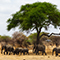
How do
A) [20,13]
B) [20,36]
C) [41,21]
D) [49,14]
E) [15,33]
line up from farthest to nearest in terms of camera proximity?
1. [15,33]
2. [20,36]
3. [20,13]
4. [49,14]
5. [41,21]

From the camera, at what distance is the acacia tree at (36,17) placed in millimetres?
25156

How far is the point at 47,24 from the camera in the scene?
28.3 m

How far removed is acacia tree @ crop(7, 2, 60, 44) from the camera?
25.2m

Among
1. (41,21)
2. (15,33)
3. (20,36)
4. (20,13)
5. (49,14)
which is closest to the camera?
(41,21)

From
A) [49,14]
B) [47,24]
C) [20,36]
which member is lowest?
[20,36]

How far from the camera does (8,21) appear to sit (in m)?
30.2

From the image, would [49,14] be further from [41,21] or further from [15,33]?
[15,33]

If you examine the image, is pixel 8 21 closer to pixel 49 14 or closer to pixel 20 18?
pixel 20 18

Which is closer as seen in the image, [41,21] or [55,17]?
[41,21]

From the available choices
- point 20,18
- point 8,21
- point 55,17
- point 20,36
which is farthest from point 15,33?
point 55,17

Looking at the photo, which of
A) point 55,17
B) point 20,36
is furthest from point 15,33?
point 55,17

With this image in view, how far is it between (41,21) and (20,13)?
19.0 feet

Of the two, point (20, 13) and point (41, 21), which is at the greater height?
point (20, 13)

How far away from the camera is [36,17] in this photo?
24922mm
